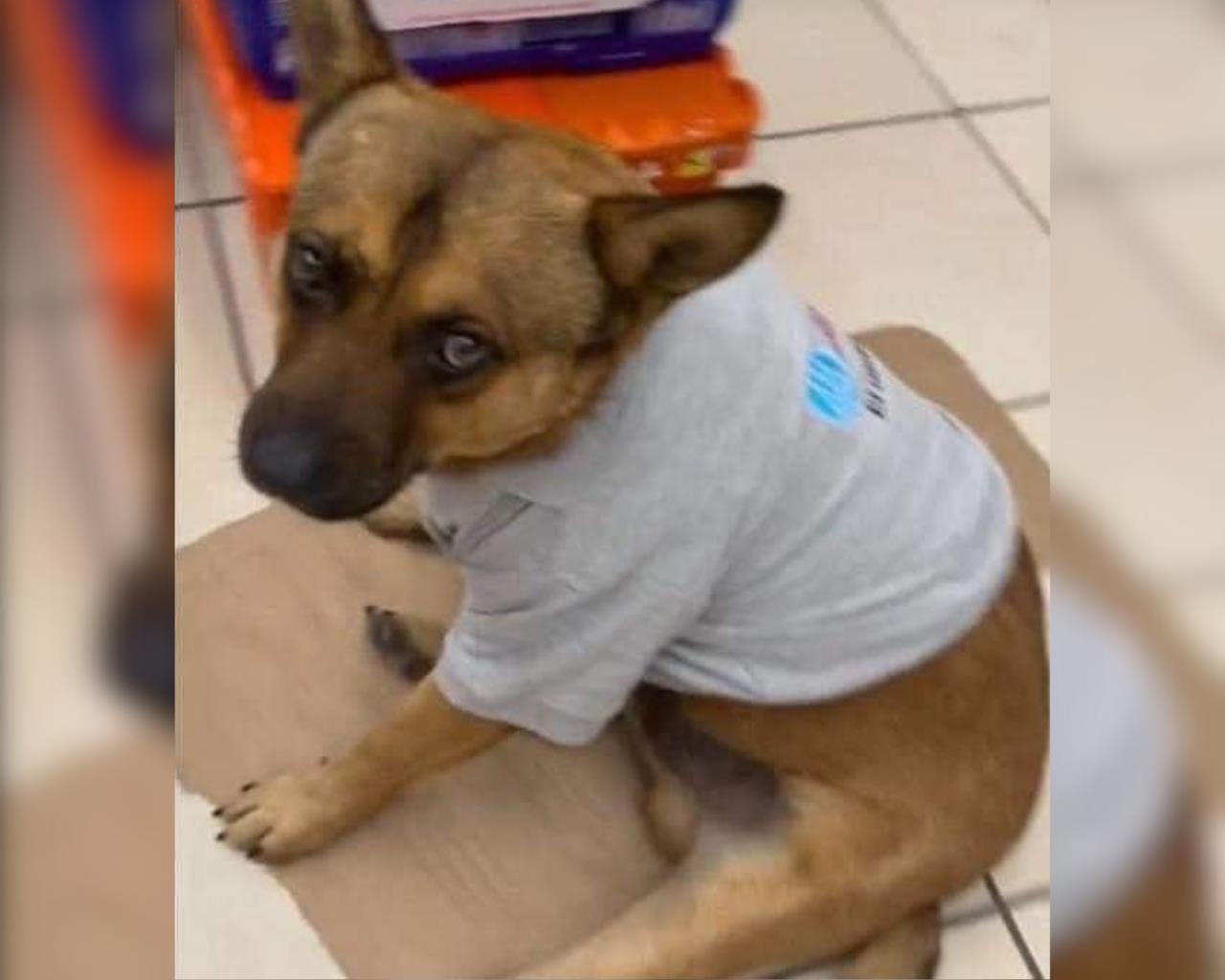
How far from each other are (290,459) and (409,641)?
19.2 inches

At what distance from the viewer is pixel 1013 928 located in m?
1.42

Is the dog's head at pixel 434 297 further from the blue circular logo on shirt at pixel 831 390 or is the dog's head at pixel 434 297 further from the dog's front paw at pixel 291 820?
the dog's front paw at pixel 291 820

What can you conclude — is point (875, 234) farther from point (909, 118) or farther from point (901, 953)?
point (901, 953)

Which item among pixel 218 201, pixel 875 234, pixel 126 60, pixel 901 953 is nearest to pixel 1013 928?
pixel 901 953

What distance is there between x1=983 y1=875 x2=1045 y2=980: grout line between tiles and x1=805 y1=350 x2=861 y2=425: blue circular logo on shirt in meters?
0.48

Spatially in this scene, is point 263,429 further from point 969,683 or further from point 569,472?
point 969,683

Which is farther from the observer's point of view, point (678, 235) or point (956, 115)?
point (956, 115)

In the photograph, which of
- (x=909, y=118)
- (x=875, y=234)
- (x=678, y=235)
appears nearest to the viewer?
(x=678, y=235)

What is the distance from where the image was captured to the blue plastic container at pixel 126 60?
0.39 m

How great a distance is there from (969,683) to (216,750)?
64 centimetres

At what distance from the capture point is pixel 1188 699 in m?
0.68

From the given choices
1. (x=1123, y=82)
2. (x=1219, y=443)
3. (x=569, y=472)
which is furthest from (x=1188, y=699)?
(x=569, y=472)

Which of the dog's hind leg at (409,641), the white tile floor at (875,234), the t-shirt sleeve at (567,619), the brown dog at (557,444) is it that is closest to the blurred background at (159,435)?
the brown dog at (557,444)

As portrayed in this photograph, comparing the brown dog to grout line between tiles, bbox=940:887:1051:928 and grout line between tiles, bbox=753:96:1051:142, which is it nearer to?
grout line between tiles, bbox=940:887:1051:928
